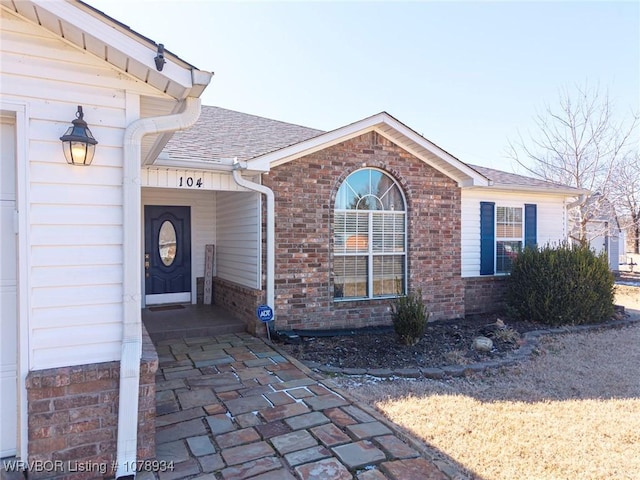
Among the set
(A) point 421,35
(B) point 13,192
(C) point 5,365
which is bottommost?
(C) point 5,365

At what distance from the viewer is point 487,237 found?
922 cm

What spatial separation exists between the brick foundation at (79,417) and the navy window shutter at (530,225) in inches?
364

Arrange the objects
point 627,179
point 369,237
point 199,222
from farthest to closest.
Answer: point 627,179 < point 199,222 < point 369,237

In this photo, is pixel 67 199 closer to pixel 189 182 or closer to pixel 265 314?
pixel 189 182

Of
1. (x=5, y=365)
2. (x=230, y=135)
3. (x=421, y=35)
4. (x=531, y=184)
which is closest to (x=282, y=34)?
(x=230, y=135)

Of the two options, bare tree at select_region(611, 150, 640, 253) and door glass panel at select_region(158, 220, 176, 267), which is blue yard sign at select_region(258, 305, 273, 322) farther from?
bare tree at select_region(611, 150, 640, 253)

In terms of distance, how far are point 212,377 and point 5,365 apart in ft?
7.20

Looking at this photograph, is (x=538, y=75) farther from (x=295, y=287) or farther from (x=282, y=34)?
(x=295, y=287)

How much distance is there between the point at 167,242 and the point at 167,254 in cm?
26

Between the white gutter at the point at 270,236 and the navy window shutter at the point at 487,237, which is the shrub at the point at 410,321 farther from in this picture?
the navy window shutter at the point at 487,237

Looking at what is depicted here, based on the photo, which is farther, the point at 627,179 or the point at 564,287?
the point at 627,179

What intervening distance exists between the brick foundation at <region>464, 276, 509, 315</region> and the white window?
0.35 m

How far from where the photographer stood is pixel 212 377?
183 inches

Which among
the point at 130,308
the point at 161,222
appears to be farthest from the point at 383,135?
the point at 130,308
